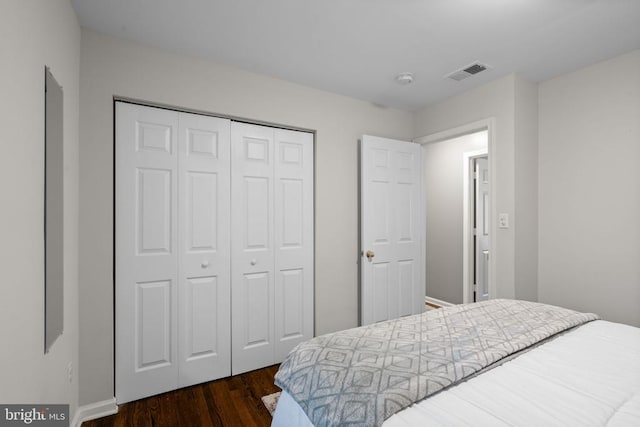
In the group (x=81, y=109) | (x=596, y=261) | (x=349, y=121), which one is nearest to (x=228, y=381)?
(x=81, y=109)

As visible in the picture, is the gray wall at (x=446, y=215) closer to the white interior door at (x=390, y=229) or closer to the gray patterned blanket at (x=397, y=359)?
the white interior door at (x=390, y=229)

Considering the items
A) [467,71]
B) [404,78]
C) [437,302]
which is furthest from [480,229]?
[404,78]

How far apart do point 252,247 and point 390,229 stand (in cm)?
140

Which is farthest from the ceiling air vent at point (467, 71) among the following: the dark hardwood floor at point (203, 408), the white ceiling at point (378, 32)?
the dark hardwood floor at point (203, 408)

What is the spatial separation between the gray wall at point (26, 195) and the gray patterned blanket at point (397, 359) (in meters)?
0.91

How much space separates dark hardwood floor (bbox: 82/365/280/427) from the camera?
6.40ft

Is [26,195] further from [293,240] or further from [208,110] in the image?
[293,240]

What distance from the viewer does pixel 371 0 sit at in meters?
1.74

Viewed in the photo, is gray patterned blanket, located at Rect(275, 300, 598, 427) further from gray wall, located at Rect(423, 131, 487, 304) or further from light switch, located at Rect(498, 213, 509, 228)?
gray wall, located at Rect(423, 131, 487, 304)

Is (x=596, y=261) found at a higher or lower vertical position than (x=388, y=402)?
higher

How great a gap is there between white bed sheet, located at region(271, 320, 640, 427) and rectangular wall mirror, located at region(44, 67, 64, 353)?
1130 mm

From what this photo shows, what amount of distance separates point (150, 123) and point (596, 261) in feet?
11.3

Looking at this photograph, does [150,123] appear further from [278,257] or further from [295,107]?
[278,257]

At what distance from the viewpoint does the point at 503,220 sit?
2.69 metres
